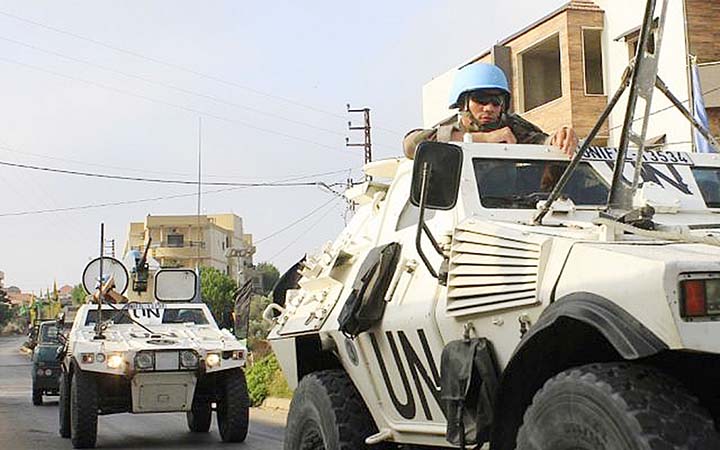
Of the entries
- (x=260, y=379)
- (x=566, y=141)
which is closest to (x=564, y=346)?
(x=566, y=141)

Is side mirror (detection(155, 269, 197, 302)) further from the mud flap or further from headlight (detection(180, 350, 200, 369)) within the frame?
the mud flap

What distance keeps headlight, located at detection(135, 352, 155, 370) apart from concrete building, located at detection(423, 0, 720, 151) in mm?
9546

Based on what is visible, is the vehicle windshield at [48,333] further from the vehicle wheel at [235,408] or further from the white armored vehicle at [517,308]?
→ the white armored vehicle at [517,308]

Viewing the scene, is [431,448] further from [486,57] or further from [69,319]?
[486,57]

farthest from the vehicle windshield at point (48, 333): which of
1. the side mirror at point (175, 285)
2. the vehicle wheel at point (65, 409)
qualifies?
the vehicle wheel at point (65, 409)

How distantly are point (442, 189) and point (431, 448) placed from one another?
50.9 inches

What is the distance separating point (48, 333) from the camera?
2339cm

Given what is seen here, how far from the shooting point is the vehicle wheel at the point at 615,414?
3008 mm

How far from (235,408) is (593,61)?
18128 mm

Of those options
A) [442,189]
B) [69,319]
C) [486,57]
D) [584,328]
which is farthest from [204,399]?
[486,57]

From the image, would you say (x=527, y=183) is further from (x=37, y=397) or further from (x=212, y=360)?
(x=37, y=397)

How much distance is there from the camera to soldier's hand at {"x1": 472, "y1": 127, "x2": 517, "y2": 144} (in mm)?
5457

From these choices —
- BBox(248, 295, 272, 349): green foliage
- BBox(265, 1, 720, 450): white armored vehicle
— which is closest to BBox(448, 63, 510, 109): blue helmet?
BBox(265, 1, 720, 450): white armored vehicle

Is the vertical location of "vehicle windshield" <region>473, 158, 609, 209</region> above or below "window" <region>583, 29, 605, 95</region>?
below
